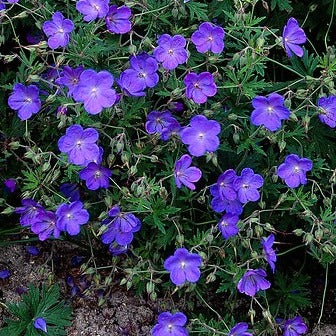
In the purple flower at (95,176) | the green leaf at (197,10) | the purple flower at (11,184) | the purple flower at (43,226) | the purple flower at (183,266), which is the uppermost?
the green leaf at (197,10)

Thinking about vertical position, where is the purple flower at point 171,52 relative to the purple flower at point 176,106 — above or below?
above

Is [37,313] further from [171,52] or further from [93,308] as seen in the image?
[171,52]

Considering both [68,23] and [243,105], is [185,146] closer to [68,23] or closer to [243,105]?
[243,105]

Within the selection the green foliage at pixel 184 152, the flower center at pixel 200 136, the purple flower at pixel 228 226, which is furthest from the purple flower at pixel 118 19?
the purple flower at pixel 228 226

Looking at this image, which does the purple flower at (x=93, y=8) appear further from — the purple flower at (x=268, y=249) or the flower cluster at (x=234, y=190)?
the purple flower at (x=268, y=249)

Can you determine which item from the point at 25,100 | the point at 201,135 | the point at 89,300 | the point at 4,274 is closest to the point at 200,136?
the point at 201,135

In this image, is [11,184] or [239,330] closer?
[239,330]

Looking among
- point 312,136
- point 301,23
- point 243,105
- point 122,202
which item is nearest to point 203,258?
point 122,202

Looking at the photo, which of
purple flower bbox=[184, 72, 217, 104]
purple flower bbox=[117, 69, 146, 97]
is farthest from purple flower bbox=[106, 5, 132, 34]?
purple flower bbox=[184, 72, 217, 104]
